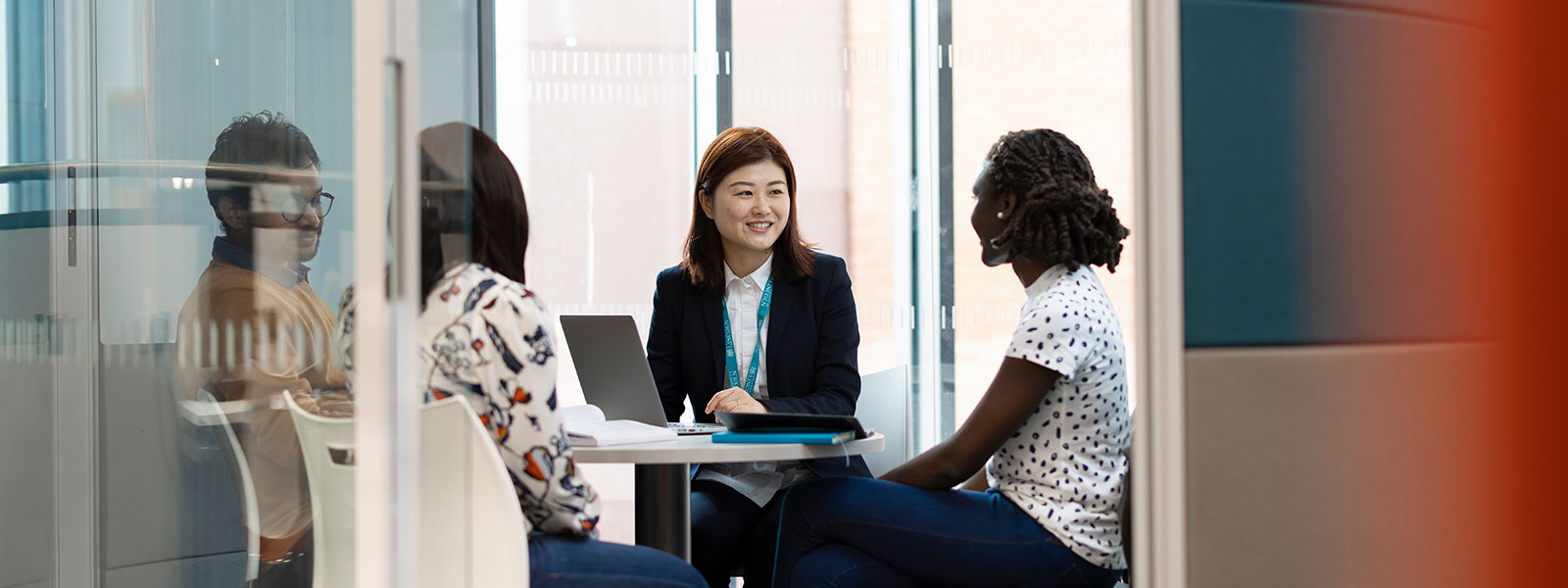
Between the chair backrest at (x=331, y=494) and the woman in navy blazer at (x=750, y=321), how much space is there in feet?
3.55

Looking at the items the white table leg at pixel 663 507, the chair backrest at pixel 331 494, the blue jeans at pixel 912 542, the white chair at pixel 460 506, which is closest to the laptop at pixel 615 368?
the white table leg at pixel 663 507

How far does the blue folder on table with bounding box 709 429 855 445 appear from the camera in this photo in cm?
234

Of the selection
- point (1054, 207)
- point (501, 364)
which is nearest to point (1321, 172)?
point (1054, 207)

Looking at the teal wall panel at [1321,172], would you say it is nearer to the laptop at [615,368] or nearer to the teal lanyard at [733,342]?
the laptop at [615,368]

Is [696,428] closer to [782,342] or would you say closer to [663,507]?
[663,507]

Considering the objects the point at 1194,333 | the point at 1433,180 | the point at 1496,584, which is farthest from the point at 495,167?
the point at 1496,584

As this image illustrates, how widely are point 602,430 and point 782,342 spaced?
0.73 metres

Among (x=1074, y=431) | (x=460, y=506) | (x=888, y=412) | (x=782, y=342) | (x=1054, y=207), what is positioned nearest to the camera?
(x=460, y=506)

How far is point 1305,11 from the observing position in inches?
81.4

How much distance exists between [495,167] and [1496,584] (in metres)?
1.89

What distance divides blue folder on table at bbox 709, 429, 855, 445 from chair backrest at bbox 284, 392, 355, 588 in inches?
28.1

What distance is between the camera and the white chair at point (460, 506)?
1873 millimetres

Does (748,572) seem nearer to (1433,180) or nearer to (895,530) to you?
(895,530)

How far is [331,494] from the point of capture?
2010 millimetres
